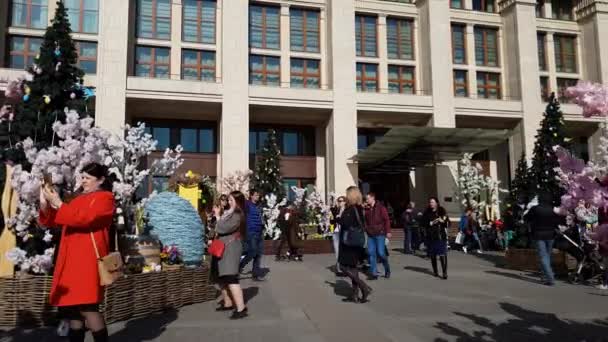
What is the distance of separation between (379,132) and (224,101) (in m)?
12.6

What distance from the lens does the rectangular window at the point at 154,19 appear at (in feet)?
92.2

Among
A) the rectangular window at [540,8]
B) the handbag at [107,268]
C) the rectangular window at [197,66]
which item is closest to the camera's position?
the handbag at [107,268]

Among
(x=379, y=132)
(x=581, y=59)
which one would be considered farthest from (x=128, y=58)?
→ (x=581, y=59)

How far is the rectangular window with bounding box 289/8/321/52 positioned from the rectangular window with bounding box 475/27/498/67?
1207 centimetres

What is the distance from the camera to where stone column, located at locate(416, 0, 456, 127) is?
29906 millimetres

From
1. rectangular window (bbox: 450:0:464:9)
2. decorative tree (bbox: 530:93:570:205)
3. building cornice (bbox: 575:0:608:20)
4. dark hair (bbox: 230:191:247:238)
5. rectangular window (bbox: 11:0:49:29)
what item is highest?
rectangular window (bbox: 450:0:464:9)

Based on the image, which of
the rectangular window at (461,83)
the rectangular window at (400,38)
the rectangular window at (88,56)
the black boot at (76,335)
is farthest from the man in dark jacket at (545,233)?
the rectangular window at (88,56)

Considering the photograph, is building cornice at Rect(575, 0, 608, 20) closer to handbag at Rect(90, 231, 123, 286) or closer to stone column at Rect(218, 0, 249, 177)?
stone column at Rect(218, 0, 249, 177)

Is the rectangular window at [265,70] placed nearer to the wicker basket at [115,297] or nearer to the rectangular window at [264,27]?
the rectangular window at [264,27]

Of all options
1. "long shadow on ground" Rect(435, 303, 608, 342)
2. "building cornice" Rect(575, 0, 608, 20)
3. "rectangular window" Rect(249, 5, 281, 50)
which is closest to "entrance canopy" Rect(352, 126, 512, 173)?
"rectangular window" Rect(249, 5, 281, 50)

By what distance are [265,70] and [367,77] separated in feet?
23.3

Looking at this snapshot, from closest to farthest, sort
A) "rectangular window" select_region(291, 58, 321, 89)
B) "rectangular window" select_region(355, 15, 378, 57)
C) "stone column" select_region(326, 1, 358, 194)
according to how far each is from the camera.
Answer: "stone column" select_region(326, 1, 358, 194)
"rectangular window" select_region(291, 58, 321, 89)
"rectangular window" select_region(355, 15, 378, 57)

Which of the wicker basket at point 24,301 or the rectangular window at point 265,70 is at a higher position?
the rectangular window at point 265,70

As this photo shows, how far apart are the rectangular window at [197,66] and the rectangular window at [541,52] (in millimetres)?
24000
